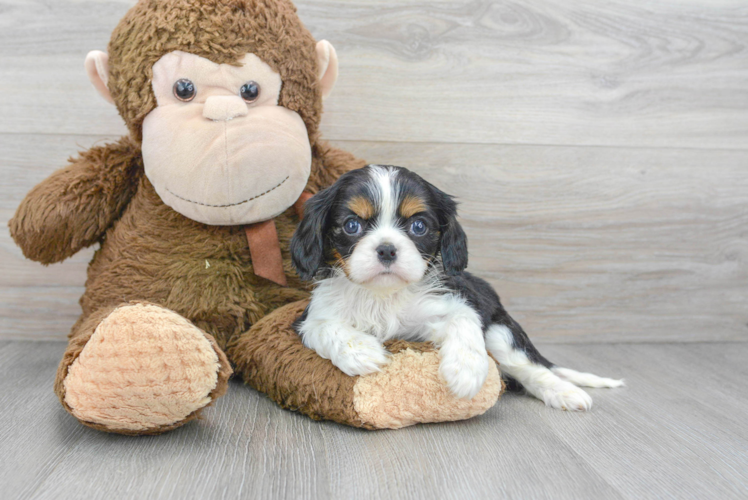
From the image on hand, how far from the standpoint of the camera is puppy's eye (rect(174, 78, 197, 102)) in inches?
63.5

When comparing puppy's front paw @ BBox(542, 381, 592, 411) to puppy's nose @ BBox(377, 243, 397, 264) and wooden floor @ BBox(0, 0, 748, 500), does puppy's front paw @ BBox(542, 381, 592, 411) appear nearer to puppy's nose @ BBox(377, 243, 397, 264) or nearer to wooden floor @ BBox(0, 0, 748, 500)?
wooden floor @ BBox(0, 0, 748, 500)

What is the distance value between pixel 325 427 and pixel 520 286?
1.20 meters

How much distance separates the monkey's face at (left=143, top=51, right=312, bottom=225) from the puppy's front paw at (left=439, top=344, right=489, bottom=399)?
0.66 metres

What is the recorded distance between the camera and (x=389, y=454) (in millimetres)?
1311

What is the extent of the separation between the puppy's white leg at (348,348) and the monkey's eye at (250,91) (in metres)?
0.66

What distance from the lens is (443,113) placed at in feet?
7.41

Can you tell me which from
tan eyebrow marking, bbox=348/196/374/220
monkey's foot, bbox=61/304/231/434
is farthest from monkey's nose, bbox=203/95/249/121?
monkey's foot, bbox=61/304/231/434

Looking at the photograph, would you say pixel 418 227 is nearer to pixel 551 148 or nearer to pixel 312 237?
pixel 312 237

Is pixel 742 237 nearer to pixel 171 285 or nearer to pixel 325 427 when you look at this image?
pixel 325 427

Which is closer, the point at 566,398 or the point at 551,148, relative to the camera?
the point at 566,398

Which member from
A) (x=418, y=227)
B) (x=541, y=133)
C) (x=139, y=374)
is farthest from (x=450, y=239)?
(x=541, y=133)

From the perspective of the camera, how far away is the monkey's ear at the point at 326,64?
5.85ft

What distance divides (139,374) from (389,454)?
1.86 feet

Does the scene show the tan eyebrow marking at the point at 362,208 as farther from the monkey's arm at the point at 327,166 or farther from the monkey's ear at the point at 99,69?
the monkey's ear at the point at 99,69
